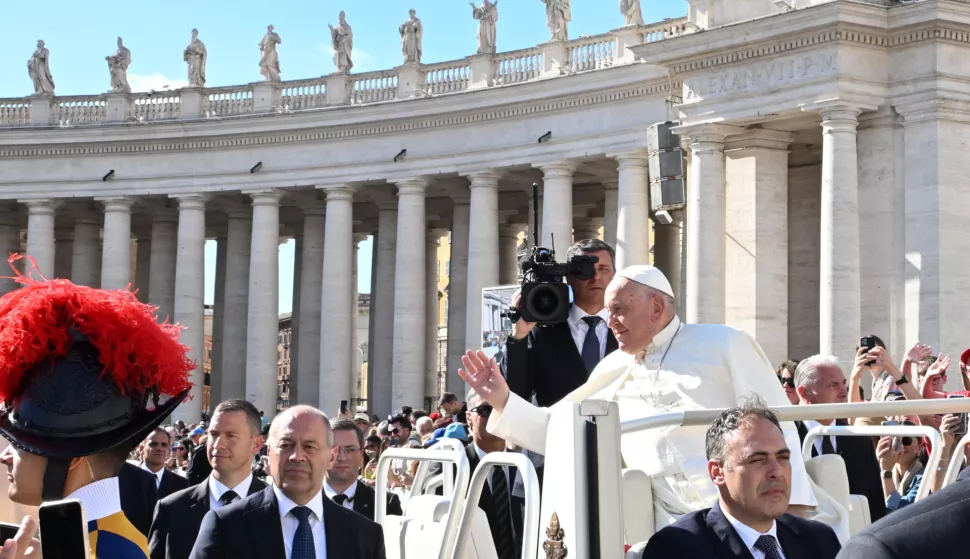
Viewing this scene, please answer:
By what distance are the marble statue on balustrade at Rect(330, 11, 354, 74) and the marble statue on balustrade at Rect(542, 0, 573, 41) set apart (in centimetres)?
1267

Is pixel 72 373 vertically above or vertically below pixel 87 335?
below

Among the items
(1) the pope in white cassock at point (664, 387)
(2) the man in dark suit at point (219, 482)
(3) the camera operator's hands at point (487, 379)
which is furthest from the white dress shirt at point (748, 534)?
(2) the man in dark suit at point (219, 482)

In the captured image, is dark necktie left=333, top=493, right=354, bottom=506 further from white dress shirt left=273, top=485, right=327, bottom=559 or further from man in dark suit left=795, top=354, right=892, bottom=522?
white dress shirt left=273, top=485, right=327, bottom=559

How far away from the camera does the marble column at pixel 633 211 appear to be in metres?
56.9

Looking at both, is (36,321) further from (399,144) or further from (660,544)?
(399,144)

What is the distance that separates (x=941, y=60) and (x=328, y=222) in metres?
31.7

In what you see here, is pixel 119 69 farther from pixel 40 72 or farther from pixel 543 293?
pixel 543 293

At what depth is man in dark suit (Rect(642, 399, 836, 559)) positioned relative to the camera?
8625 millimetres

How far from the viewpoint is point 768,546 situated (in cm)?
883

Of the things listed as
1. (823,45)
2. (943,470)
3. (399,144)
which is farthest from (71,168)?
(943,470)

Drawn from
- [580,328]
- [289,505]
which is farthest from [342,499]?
[289,505]

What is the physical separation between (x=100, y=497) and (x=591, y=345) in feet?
26.5

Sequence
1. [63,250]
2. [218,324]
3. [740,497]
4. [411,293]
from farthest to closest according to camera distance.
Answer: [63,250] < [218,324] < [411,293] < [740,497]

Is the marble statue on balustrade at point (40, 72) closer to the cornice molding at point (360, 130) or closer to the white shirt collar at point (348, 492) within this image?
the cornice molding at point (360, 130)
